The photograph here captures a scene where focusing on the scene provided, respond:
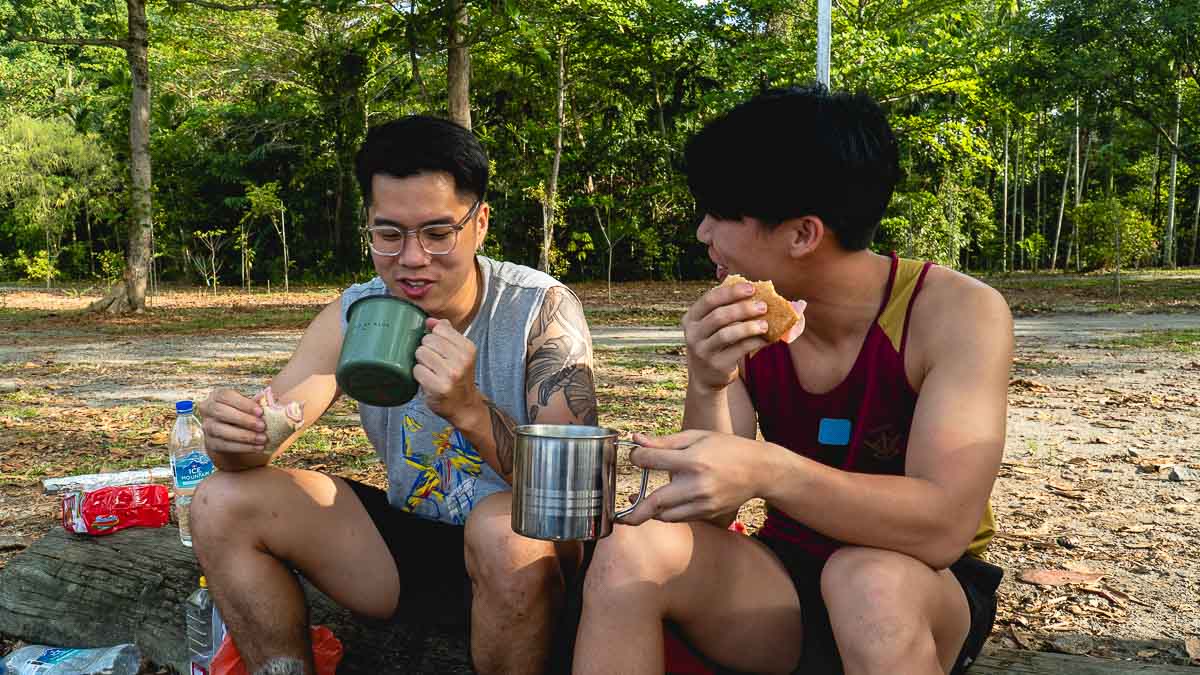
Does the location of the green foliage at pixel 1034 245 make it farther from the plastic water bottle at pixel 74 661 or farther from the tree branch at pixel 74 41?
the plastic water bottle at pixel 74 661

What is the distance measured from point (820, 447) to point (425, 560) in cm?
115

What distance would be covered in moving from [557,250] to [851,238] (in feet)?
79.8

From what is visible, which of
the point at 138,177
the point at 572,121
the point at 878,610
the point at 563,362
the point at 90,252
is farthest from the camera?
the point at 90,252

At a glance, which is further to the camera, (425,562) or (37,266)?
(37,266)

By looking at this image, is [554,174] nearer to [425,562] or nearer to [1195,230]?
[425,562]

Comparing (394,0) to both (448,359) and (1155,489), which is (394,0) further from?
(448,359)

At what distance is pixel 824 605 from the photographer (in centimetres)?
210

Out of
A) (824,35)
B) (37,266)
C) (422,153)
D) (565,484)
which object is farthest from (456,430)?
(37,266)

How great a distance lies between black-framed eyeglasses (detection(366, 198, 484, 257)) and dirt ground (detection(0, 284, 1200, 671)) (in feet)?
6.58

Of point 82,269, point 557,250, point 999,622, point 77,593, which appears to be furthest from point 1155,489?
point 82,269

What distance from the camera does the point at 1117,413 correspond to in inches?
265

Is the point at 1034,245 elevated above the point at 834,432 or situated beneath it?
elevated above

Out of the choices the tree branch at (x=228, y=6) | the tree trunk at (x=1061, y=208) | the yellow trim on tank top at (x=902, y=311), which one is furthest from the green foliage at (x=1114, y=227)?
the yellow trim on tank top at (x=902, y=311)

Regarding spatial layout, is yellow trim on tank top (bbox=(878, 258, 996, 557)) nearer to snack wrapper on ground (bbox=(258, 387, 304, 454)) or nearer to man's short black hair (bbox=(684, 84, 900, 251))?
man's short black hair (bbox=(684, 84, 900, 251))
